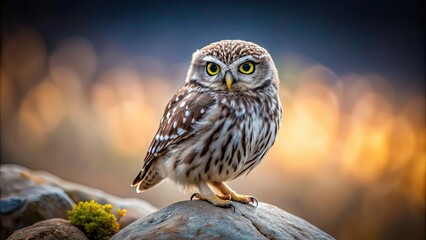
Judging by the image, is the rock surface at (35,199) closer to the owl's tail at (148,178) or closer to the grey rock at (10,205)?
the grey rock at (10,205)

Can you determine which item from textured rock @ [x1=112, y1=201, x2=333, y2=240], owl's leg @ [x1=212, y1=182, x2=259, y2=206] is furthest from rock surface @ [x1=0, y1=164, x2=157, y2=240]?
owl's leg @ [x1=212, y1=182, x2=259, y2=206]

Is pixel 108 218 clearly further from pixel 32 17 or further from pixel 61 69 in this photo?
pixel 32 17

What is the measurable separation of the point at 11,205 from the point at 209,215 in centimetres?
147

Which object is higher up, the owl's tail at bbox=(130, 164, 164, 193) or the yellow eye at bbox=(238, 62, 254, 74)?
the yellow eye at bbox=(238, 62, 254, 74)

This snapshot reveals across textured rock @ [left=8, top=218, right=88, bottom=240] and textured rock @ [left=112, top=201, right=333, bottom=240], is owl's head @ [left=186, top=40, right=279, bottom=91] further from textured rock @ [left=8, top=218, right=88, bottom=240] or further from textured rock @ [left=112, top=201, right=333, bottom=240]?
textured rock @ [left=8, top=218, right=88, bottom=240]

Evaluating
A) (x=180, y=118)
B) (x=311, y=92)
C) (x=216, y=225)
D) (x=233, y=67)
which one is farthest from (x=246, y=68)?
(x=311, y=92)

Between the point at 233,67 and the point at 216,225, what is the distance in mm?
783

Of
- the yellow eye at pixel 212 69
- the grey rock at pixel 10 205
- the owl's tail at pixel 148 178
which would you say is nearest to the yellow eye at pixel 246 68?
the yellow eye at pixel 212 69

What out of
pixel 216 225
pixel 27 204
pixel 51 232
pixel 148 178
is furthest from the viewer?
pixel 27 204

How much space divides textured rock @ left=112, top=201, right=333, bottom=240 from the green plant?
36cm

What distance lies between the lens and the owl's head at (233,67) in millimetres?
2531

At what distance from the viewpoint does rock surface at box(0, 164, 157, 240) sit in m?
3.21

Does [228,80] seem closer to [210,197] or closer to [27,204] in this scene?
[210,197]

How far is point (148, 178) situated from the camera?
9.63 feet
